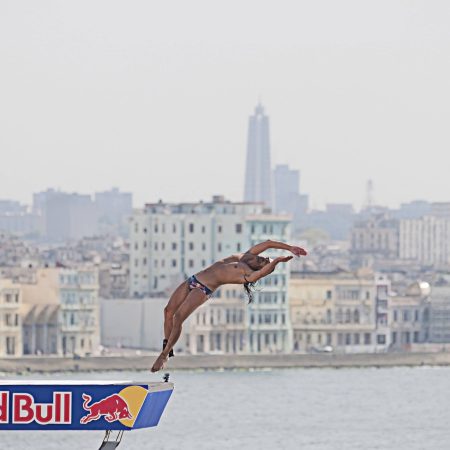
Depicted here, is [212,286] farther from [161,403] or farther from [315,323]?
[315,323]

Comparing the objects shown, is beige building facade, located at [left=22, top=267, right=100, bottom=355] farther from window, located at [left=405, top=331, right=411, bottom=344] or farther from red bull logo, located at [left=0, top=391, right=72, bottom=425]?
red bull logo, located at [left=0, top=391, right=72, bottom=425]

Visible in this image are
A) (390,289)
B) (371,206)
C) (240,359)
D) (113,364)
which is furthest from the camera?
(371,206)

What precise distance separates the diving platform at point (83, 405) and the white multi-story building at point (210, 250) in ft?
207

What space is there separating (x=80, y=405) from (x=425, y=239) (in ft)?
447

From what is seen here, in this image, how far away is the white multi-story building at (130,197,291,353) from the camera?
3002 inches

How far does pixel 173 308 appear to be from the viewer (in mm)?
11336

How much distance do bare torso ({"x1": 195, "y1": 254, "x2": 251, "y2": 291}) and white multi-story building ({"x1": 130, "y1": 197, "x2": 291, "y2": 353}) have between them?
207 feet

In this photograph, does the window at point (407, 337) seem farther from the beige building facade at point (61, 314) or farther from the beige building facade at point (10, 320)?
the beige building facade at point (10, 320)

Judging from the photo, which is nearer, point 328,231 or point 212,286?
point 212,286

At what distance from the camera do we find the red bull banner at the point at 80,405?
11180mm

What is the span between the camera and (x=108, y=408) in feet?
36.8

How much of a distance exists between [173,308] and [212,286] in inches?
7.9

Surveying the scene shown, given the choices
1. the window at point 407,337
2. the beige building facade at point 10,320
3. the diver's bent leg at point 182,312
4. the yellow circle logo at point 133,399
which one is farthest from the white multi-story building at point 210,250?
the yellow circle logo at point 133,399

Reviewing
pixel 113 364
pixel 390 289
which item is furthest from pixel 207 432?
pixel 390 289
